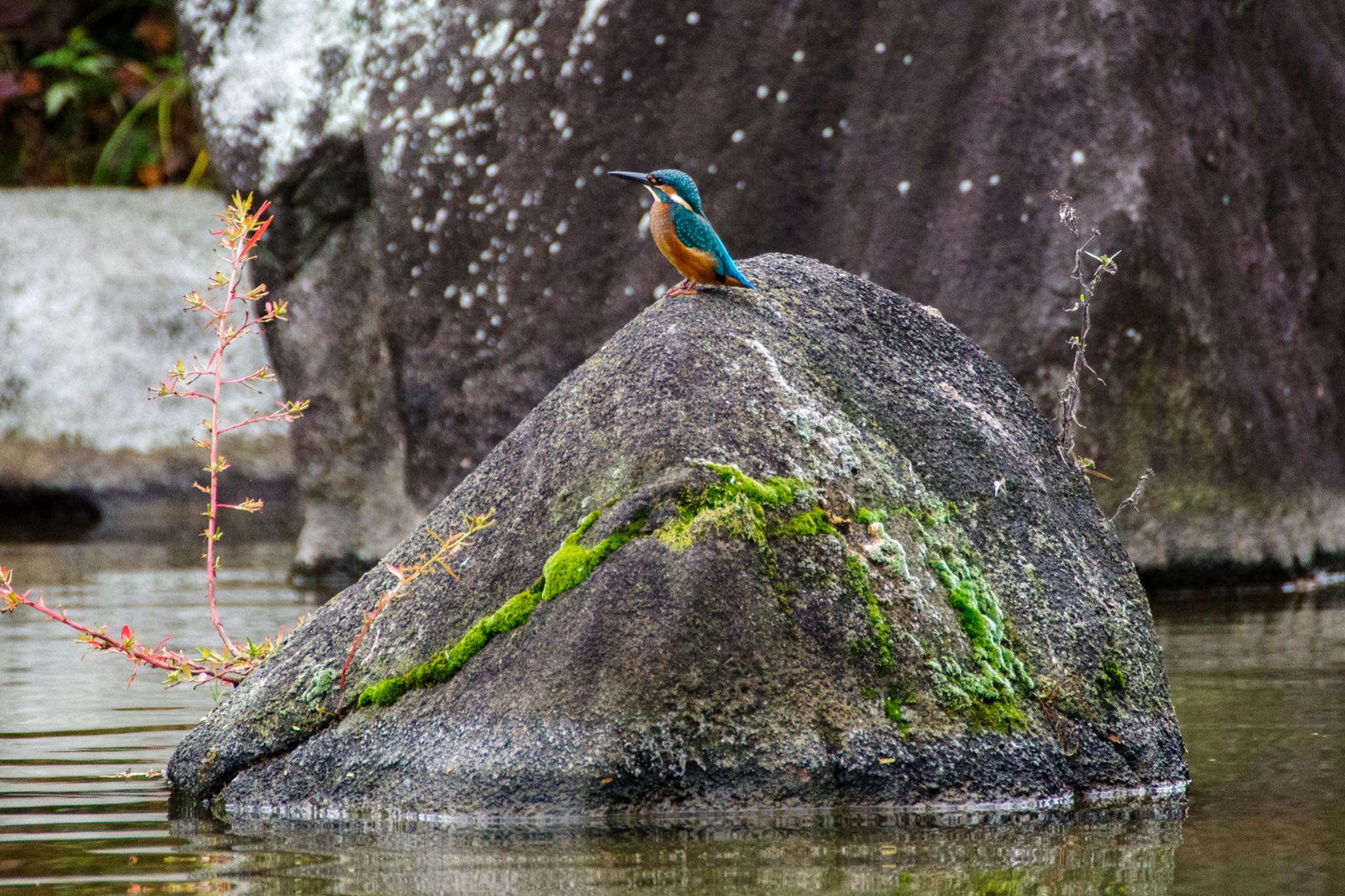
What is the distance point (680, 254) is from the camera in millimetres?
3549

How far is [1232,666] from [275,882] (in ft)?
10.7

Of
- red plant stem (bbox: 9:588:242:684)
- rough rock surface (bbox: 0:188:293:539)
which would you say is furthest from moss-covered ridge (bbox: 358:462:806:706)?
rough rock surface (bbox: 0:188:293:539)

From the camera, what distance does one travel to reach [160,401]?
438 inches

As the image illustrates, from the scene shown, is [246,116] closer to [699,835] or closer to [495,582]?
[495,582]

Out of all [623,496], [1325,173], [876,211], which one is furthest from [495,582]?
[1325,173]

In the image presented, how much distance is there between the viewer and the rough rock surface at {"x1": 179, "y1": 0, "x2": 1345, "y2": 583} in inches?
253

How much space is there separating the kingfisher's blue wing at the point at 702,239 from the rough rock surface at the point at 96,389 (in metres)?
7.15

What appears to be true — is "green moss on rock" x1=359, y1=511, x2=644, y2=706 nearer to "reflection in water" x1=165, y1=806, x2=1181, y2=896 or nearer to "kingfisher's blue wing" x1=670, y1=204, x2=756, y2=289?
"reflection in water" x1=165, y1=806, x2=1181, y2=896

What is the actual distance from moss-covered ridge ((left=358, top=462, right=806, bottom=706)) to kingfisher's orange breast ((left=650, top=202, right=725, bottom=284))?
58cm

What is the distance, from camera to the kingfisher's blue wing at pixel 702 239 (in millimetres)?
3535

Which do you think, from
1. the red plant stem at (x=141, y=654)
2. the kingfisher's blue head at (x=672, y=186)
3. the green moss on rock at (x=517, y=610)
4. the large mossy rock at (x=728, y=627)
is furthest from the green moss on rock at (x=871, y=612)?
the red plant stem at (x=141, y=654)

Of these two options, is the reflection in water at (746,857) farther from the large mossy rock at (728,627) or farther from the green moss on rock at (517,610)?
the green moss on rock at (517,610)

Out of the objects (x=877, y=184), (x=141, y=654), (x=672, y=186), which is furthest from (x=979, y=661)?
(x=877, y=184)

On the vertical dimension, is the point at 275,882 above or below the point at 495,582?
below
